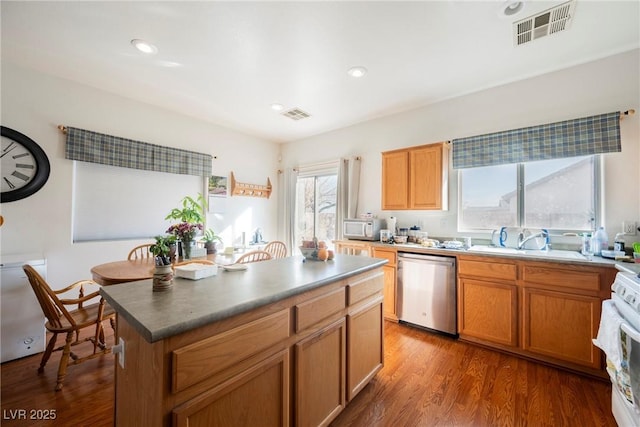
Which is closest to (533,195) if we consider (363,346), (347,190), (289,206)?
(347,190)

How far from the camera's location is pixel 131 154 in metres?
3.28

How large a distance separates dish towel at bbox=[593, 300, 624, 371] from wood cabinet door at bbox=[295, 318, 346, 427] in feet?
4.89

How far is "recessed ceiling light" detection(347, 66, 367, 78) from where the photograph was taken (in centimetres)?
258

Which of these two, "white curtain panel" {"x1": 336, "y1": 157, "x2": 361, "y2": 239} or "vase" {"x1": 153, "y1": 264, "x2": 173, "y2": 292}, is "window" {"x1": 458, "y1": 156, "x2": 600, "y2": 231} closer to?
"white curtain panel" {"x1": 336, "y1": 157, "x2": 361, "y2": 239}

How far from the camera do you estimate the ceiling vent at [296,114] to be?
367cm

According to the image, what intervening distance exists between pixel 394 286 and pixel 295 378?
2.06m

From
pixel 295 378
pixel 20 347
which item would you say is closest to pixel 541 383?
pixel 295 378

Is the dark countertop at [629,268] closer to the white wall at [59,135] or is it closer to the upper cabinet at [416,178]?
the upper cabinet at [416,178]

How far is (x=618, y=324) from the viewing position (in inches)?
55.5

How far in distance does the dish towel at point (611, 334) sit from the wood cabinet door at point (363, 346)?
4.28 feet

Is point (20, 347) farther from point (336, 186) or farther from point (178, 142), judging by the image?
point (336, 186)

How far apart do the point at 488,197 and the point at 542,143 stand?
738mm

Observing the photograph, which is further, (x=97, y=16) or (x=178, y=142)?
(x=178, y=142)

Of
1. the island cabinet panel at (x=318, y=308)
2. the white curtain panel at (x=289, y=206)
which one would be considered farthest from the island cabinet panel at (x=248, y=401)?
the white curtain panel at (x=289, y=206)
